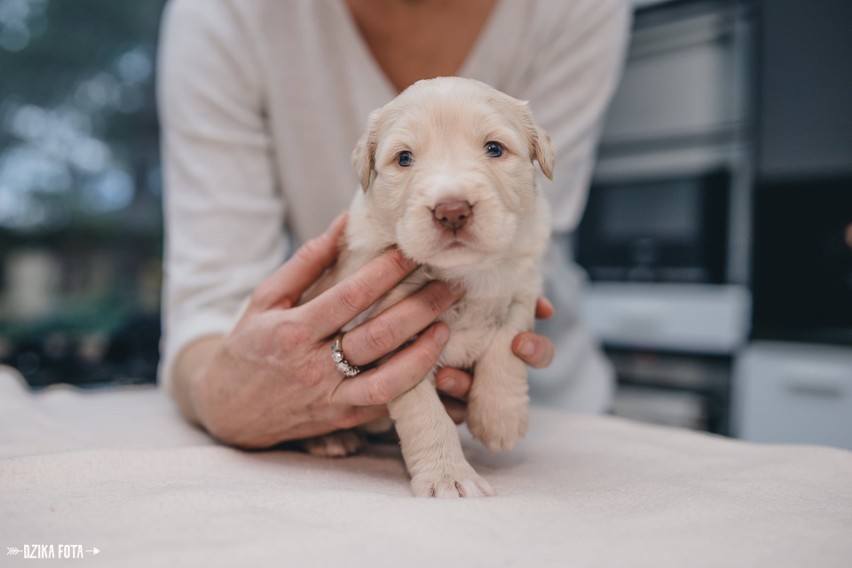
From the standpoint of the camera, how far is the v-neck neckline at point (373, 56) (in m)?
1.78

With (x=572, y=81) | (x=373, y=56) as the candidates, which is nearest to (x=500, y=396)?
(x=373, y=56)

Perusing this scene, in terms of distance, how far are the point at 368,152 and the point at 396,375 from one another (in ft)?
1.45

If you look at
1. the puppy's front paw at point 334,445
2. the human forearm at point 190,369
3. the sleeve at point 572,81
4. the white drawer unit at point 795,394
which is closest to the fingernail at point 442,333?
the puppy's front paw at point 334,445

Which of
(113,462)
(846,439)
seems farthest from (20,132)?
(846,439)

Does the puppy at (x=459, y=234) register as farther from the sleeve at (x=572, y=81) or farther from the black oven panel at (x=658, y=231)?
the black oven panel at (x=658, y=231)

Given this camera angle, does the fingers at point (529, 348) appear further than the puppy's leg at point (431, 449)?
Yes

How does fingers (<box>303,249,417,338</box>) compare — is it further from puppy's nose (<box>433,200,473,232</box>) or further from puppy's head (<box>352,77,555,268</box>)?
puppy's nose (<box>433,200,473,232</box>)

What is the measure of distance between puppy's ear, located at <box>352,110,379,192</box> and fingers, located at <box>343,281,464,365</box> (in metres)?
0.26

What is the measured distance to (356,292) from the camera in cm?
121

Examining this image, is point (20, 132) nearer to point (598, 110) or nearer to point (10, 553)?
point (598, 110)

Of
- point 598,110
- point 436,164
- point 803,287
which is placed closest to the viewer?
point 436,164

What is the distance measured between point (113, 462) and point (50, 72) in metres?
2.97

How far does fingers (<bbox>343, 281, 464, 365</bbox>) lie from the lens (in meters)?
1.22

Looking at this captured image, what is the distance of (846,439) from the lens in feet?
8.16
